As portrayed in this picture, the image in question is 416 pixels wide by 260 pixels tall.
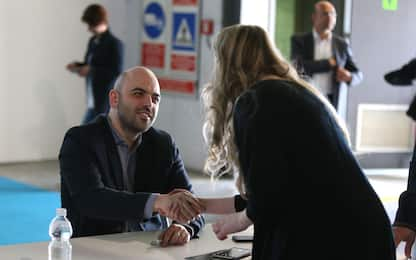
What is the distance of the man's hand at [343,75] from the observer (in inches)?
338

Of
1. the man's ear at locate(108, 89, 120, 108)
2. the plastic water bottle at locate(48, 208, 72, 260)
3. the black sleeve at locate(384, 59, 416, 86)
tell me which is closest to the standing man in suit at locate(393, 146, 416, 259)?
the plastic water bottle at locate(48, 208, 72, 260)

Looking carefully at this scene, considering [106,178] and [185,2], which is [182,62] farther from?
[106,178]

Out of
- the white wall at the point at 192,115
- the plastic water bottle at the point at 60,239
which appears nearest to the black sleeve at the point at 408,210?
the plastic water bottle at the point at 60,239

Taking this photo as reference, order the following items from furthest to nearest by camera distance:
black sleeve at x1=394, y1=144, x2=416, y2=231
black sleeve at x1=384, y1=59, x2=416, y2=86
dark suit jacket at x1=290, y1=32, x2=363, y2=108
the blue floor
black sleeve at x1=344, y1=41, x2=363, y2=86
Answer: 1. black sleeve at x1=344, y1=41, x2=363, y2=86
2. dark suit jacket at x1=290, y1=32, x2=363, y2=108
3. black sleeve at x1=384, y1=59, x2=416, y2=86
4. the blue floor
5. black sleeve at x1=394, y1=144, x2=416, y2=231

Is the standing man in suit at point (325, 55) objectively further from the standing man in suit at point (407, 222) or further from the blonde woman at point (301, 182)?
the blonde woman at point (301, 182)

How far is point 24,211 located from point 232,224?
16.7ft

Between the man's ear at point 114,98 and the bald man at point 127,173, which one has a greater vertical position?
the man's ear at point 114,98

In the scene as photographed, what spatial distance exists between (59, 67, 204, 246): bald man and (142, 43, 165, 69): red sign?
21.6 feet

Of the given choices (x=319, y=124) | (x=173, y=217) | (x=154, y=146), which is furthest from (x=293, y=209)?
(x=154, y=146)

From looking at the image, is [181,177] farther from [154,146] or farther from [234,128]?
[234,128]

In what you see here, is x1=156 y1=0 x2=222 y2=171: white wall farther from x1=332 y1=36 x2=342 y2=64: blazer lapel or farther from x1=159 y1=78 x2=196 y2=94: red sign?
x1=332 y1=36 x2=342 y2=64: blazer lapel

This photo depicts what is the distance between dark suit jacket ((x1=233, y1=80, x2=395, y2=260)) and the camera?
2.38m

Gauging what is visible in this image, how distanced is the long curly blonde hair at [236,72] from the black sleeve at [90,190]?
82 cm

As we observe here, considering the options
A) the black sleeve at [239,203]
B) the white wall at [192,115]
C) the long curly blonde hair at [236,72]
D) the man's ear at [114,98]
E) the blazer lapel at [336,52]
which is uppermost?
the long curly blonde hair at [236,72]
